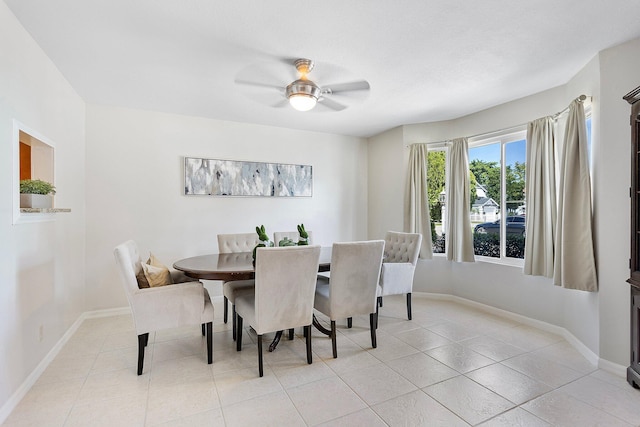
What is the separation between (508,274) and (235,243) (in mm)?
3356

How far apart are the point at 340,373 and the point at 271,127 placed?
3568 millimetres

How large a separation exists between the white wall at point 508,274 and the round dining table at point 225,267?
2152 millimetres

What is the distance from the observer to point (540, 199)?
10.8 feet

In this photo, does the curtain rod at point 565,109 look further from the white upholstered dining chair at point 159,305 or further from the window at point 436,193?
the white upholstered dining chair at point 159,305

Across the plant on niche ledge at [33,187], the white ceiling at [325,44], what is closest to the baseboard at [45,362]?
the plant on niche ledge at [33,187]

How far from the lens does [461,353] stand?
9.23 feet

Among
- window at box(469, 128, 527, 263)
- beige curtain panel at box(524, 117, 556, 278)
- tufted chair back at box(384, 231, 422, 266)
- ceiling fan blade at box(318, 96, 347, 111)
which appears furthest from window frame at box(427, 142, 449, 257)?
ceiling fan blade at box(318, 96, 347, 111)

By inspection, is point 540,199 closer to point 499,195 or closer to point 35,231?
point 499,195

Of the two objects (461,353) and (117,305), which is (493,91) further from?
(117,305)

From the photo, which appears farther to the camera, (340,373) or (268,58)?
(268,58)

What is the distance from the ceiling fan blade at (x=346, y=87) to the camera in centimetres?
291

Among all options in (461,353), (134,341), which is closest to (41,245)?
(134,341)

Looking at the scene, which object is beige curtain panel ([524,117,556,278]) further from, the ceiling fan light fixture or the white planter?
the white planter

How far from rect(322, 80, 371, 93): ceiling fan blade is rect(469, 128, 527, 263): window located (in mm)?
2121
